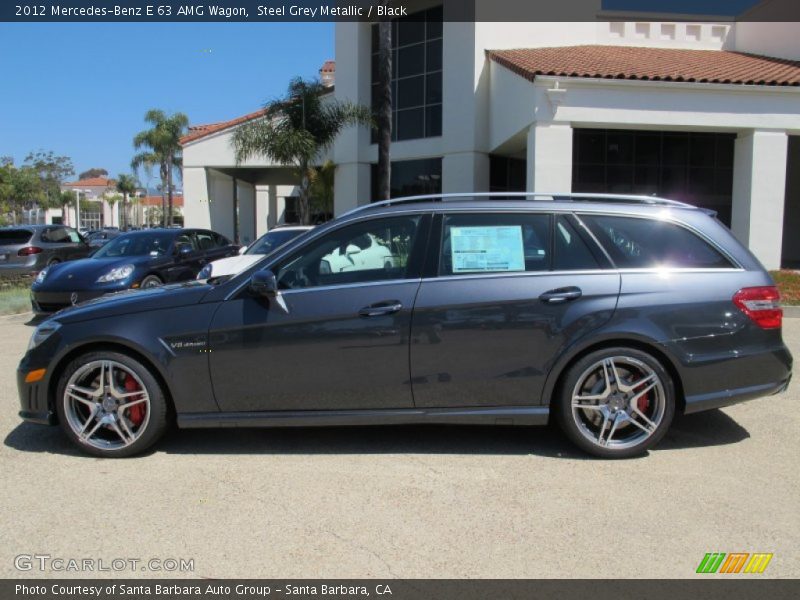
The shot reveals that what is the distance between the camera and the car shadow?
15.0ft

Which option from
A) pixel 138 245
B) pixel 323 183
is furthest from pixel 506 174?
pixel 138 245

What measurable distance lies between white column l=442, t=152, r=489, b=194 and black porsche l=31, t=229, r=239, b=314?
951cm

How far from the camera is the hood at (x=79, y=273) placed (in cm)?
957

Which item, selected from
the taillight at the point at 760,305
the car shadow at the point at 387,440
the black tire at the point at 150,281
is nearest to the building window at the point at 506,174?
the black tire at the point at 150,281

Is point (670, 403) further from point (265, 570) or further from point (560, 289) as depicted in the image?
point (265, 570)

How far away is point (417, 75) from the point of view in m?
22.0

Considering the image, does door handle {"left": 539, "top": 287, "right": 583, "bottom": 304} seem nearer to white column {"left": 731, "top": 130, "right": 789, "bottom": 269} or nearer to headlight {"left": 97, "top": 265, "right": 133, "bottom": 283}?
headlight {"left": 97, "top": 265, "right": 133, "bottom": 283}

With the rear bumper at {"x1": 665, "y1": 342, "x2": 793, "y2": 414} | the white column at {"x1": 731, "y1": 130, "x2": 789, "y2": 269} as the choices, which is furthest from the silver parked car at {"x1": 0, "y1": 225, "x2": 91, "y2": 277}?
the white column at {"x1": 731, "y1": 130, "x2": 789, "y2": 269}

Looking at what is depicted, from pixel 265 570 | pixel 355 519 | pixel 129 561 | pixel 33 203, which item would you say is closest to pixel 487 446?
pixel 355 519

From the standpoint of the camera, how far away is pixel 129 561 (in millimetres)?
3119

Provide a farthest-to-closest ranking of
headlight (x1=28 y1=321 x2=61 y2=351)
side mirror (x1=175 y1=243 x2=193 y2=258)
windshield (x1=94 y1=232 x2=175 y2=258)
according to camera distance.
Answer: side mirror (x1=175 y1=243 x2=193 y2=258) → windshield (x1=94 y1=232 x2=175 y2=258) → headlight (x1=28 y1=321 x2=61 y2=351)

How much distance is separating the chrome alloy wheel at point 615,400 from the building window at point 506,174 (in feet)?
56.2
